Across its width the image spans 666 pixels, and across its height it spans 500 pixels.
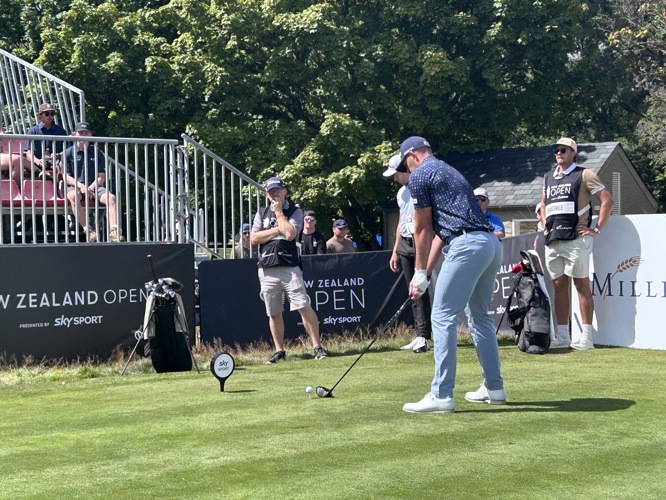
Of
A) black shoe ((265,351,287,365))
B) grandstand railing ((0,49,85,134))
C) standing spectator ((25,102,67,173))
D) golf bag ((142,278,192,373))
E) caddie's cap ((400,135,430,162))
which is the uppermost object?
grandstand railing ((0,49,85,134))

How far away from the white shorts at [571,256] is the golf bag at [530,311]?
213 millimetres

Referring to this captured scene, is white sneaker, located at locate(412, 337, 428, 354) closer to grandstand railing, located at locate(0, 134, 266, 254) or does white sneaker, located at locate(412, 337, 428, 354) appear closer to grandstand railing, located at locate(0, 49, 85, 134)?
grandstand railing, located at locate(0, 134, 266, 254)

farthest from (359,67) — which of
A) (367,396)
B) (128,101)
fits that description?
(367,396)

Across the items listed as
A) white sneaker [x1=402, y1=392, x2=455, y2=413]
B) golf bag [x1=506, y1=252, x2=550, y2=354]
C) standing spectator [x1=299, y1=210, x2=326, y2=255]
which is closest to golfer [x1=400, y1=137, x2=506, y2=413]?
white sneaker [x1=402, y1=392, x2=455, y2=413]

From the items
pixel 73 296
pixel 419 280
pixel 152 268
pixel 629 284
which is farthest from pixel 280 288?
pixel 419 280

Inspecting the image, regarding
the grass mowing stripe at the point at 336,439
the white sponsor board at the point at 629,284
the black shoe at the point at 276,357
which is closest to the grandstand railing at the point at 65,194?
the black shoe at the point at 276,357

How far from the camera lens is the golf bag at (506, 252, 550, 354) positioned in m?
10.9

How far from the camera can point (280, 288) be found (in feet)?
38.0

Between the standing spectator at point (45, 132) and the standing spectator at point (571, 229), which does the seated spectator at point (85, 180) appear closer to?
the standing spectator at point (45, 132)

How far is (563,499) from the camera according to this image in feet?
15.8

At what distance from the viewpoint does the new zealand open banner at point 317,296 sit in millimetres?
12594

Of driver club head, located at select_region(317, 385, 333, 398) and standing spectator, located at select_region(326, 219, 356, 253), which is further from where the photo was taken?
standing spectator, located at select_region(326, 219, 356, 253)

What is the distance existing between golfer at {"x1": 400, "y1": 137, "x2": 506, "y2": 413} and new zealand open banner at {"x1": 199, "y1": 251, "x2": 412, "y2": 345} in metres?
5.46

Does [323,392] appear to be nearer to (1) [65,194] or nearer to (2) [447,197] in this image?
(2) [447,197]
